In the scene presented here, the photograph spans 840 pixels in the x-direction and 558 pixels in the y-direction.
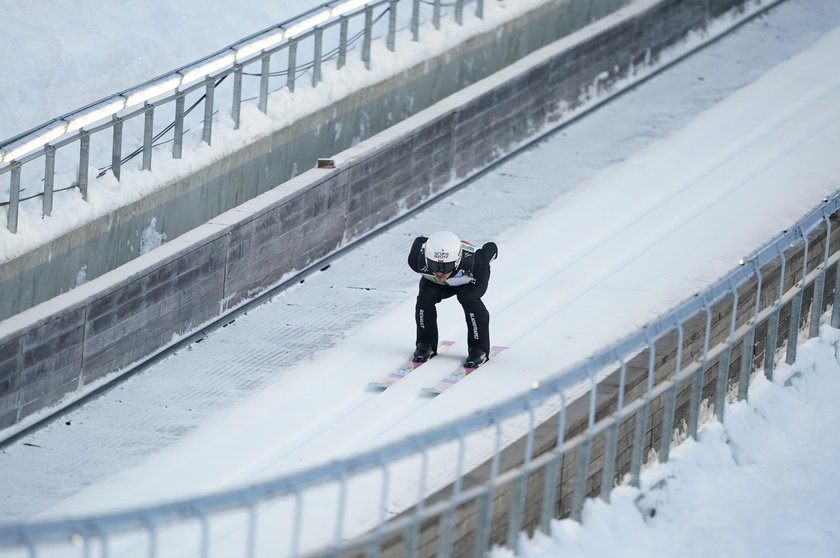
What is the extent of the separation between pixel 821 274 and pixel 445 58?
20.8 ft

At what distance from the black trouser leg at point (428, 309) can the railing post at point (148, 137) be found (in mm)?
2903

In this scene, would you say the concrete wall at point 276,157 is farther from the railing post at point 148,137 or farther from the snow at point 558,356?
the snow at point 558,356

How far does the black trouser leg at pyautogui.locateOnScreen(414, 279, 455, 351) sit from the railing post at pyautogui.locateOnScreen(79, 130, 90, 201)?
2.99m

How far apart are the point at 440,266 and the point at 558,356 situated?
1540 mm

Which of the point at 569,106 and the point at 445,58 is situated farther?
the point at 569,106

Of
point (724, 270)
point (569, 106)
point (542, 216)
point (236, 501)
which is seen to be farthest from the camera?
point (569, 106)

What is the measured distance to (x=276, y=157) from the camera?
16.8 metres

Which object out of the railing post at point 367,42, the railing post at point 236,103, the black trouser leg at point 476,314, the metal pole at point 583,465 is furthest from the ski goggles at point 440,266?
the railing post at point 367,42

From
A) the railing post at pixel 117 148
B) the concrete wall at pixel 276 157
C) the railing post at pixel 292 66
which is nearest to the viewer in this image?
the concrete wall at pixel 276 157

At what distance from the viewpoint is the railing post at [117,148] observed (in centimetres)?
1463

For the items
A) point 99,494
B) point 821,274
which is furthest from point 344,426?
point 821,274

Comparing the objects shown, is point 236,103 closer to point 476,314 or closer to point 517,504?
point 476,314

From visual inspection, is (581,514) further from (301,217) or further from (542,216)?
(542,216)

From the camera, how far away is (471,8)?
66.9ft
